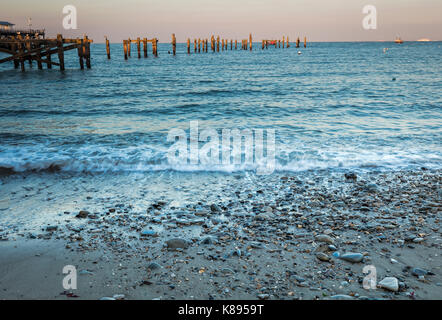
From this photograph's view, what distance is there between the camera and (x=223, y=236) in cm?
420

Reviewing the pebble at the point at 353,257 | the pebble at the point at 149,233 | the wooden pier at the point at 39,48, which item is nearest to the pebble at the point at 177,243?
the pebble at the point at 149,233

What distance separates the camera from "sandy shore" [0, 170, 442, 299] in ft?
10.5

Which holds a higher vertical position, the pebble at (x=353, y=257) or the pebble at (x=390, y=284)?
the pebble at (x=353, y=257)

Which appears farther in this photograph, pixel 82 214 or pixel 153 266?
pixel 82 214

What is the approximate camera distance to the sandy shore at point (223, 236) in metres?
3.19

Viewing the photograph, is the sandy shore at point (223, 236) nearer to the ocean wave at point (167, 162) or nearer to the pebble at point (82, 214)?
the pebble at point (82, 214)

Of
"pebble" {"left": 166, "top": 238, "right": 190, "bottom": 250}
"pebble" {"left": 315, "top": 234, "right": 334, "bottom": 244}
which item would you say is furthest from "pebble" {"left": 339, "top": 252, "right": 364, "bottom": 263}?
"pebble" {"left": 166, "top": 238, "right": 190, "bottom": 250}

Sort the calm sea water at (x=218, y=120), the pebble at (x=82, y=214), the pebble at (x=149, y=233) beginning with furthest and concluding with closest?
the calm sea water at (x=218, y=120), the pebble at (x=82, y=214), the pebble at (x=149, y=233)

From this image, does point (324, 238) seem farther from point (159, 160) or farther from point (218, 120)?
point (218, 120)

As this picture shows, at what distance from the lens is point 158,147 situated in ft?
29.4

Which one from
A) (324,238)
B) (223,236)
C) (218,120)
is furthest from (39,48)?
(324,238)

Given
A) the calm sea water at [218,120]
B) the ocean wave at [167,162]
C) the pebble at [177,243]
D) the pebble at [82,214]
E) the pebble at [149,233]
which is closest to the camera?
the pebble at [177,243]

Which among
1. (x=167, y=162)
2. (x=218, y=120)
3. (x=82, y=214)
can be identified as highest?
(x=218, y=120)
